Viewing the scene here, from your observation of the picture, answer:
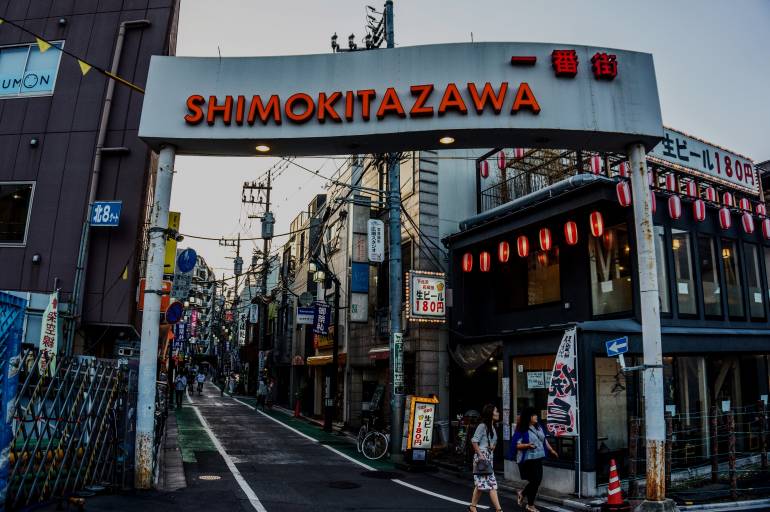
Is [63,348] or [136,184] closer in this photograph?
[63,348]

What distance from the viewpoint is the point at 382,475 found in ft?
48.3

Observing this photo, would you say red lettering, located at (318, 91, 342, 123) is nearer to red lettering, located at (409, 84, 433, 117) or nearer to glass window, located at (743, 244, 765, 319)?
red lettering, located at (409, 84, 433, 117)

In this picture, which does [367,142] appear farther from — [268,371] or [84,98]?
[268,371]

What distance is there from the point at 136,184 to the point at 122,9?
6.10m

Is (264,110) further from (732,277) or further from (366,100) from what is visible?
(732,277)

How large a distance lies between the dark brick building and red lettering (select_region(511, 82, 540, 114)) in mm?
11008

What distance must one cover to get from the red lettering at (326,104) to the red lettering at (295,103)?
0.19 metres

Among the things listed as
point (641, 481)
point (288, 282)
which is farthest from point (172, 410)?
point (641, 481)

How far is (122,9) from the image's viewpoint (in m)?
17.9

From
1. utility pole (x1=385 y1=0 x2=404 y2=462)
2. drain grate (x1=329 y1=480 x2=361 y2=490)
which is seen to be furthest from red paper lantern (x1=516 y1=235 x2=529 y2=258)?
drain grate (x1=329 y1=480 x2=361 y2=490)

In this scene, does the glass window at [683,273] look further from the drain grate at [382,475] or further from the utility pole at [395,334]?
the drain grate at [382,475]

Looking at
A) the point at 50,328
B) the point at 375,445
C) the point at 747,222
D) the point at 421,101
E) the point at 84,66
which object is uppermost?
the point at 84,66

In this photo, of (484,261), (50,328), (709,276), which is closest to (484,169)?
(484,261)

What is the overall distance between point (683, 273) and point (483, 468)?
932cm
